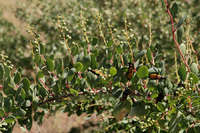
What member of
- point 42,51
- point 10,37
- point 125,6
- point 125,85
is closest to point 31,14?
point 10,37

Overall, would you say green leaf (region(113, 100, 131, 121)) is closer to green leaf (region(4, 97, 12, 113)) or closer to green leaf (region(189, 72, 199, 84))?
green leaf (region(189, 72, 199, 84))

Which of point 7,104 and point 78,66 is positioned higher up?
point 78,66

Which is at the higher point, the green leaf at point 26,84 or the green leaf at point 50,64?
the green leaf at point 50,64

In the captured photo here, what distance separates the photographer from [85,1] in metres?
3.02

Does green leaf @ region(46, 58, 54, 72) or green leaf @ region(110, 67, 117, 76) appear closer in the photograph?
green leaf @ region(110, 67, 117, 76)

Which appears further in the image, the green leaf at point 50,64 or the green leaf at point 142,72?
the green leaf at point 50,64

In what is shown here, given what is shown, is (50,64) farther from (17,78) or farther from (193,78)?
(193,78)

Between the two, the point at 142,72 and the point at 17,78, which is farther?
the point at 17,78

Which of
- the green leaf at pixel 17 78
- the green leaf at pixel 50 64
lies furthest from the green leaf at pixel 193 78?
the green leaf at pixel 17 78

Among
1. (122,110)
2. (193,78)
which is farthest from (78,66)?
(193,78)

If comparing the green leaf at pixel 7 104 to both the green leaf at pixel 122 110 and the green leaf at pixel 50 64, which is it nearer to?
the green leaf at pixel 50 64

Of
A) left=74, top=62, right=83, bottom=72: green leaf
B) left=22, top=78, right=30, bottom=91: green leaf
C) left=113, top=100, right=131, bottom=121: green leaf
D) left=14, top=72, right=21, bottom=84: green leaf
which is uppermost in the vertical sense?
left=74, top=62, right=83, bottom=72: green leaf

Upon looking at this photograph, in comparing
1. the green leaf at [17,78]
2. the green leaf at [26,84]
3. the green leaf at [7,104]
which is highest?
the green leaf at [17,78]

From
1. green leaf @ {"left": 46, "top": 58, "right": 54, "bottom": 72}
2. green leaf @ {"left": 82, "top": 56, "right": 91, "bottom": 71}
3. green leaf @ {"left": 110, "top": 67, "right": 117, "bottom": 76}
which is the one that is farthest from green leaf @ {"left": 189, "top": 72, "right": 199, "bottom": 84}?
green leaf @ {"left": 46, "top": 58, "right": 54, "bottom": 72}
